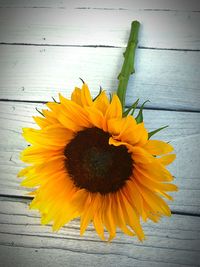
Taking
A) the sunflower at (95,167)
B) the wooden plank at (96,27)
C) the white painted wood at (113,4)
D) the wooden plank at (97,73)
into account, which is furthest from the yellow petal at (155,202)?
the white painted wood at (113,4)

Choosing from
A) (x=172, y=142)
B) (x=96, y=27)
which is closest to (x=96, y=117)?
(x=172, y=142)

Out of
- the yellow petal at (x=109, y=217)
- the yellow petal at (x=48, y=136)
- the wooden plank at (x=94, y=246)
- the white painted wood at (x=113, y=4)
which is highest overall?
the white painted wood at (x=113, y=4)

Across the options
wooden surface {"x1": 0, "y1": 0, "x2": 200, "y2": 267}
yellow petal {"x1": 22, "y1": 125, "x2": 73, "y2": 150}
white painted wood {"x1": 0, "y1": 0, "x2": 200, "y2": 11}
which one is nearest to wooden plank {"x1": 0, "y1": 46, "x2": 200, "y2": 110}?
wooden surface {"x1": 0, "y1": 0, "x2": 200, "y2": 267}

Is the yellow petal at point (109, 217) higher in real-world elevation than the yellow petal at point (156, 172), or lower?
lower

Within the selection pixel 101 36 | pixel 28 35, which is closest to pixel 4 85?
pixel 28 35

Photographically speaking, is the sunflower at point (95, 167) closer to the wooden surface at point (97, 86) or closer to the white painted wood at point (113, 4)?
the wooden surface at point (97, 86)

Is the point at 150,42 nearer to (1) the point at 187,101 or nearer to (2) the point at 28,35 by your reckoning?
(1) the point at 187,101

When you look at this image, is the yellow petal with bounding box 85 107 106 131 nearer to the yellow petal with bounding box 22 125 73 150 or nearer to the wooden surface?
the yellow petal with bounding box 22 125 73 150
